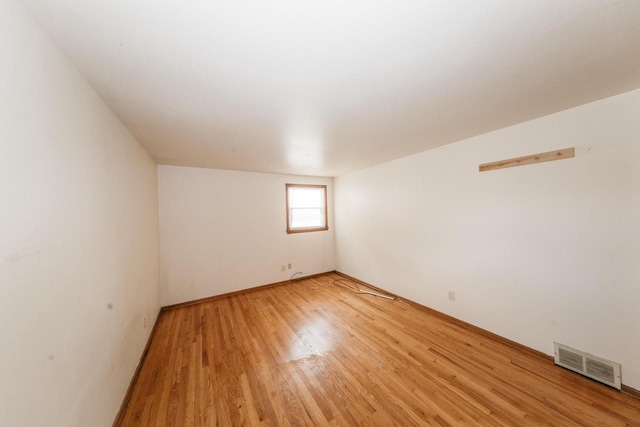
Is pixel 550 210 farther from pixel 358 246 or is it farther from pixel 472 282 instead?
pixel 358 246

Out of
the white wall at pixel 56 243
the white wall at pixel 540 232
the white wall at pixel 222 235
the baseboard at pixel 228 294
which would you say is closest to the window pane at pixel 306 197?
the white wall at pixel 222 235

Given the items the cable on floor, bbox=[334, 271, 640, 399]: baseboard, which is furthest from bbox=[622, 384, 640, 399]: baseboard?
the cable on floor

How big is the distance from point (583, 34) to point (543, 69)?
27cm

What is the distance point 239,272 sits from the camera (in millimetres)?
3814

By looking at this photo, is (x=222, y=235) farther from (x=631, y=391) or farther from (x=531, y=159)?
(x=631, y=391)

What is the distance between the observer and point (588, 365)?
5.70ft

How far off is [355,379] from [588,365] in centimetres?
200

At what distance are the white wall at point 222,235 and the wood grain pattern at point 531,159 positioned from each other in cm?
322

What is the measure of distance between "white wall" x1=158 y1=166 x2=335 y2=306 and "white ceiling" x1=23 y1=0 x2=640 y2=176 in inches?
61.6

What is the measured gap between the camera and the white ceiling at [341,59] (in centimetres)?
85

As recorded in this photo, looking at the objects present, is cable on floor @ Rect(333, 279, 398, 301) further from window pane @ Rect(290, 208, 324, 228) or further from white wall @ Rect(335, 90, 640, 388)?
window pane @ Rect(290, 208, 324, 228)

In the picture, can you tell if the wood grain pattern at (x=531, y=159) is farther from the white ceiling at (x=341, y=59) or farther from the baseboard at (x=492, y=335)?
the baseboard at (x=492, y=335)

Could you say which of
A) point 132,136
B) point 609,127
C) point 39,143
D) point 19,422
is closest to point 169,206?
point 132,136

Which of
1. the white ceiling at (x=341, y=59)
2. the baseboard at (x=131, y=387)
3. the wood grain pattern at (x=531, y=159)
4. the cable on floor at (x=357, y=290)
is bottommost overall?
the cable on floor at (x=357, y=290)
